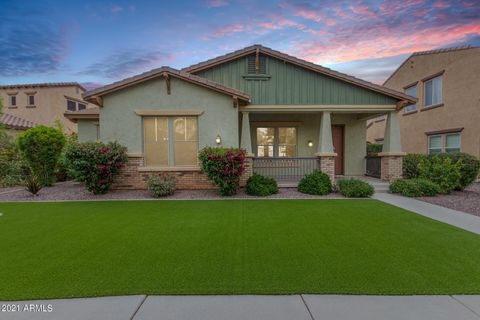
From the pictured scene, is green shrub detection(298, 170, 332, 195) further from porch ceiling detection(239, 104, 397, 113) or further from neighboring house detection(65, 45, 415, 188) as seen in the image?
porch ceiling detection(239, 104, 397, 113)

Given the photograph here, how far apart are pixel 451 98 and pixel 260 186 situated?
40.6 feet

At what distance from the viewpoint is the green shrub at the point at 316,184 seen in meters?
9.03

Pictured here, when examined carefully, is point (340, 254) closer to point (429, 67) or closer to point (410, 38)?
point (410, 38)

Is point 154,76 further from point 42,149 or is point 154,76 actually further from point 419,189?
point 419,189

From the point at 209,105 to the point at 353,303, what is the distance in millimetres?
8188

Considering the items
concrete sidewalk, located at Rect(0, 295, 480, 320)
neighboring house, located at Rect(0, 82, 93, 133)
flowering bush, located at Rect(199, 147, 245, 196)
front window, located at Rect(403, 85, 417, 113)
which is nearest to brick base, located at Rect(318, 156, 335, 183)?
flowering bush, located at Rect(199, 147, 245, 196)

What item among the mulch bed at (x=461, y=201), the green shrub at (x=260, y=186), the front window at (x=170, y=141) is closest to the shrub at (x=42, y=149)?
the front window at (x=170, y=141)

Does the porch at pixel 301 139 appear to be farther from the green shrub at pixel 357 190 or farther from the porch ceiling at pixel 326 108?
the green shrub at pixel 357 190

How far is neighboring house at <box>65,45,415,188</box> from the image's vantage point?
942cm

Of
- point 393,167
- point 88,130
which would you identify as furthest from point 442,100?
point 88,130

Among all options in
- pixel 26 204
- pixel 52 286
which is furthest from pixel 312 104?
pixel 26 204

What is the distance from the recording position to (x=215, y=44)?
46.3 ft

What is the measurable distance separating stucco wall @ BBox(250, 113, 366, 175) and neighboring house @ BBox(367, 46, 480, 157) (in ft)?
17.1

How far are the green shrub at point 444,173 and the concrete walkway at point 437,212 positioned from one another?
73.4 inches
